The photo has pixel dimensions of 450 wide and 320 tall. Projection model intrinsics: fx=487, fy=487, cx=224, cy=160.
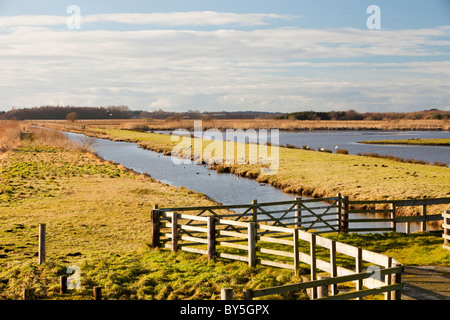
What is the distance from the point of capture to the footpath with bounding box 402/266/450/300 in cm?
1234

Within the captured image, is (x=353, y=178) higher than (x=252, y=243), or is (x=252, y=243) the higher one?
(x=252, y=243)

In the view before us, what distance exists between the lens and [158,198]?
34.7 meters

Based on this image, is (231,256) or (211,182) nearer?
(231,256)

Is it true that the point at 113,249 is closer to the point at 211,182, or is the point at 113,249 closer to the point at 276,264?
the point at 276,264

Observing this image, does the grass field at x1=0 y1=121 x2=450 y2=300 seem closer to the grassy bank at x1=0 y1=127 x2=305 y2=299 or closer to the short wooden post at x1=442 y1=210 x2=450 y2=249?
the grassy bank at x1=0 y1=127 x2=305 y2=299

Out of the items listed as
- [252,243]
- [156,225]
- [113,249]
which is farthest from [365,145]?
[252,243]

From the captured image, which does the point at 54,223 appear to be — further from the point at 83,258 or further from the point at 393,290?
the point at 393,290

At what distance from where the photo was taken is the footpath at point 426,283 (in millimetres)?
12341

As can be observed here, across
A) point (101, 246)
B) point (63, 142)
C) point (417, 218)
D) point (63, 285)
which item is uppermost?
point (63, 142)

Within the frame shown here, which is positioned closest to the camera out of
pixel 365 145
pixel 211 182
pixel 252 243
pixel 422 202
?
pixel 252 243

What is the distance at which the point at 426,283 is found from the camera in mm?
13641

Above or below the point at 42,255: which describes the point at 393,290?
above
